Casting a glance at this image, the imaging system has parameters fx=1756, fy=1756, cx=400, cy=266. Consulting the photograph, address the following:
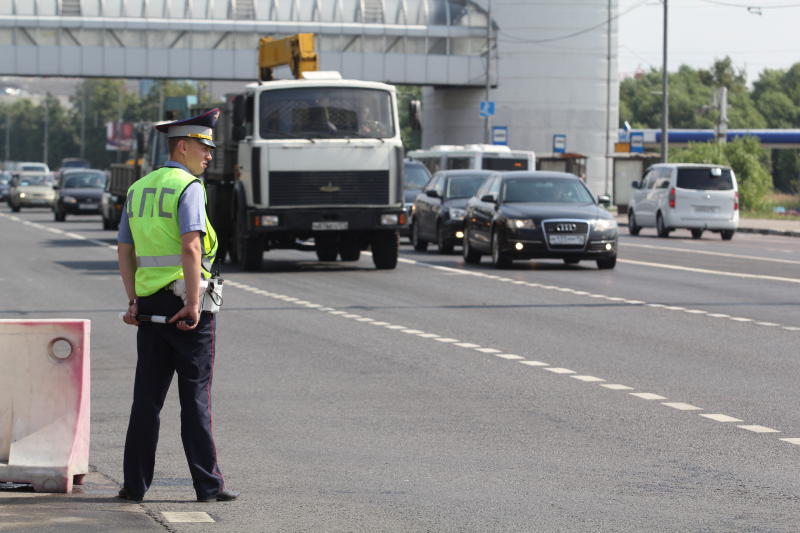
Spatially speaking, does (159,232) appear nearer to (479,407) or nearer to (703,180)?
Result: (479,407)

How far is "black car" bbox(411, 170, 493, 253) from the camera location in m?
32.6

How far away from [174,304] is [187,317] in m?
0.13

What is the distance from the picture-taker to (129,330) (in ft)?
54.1

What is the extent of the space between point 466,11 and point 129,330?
72978 mm

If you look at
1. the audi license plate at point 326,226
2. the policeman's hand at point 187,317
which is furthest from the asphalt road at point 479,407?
the audi license plate at point 326,226

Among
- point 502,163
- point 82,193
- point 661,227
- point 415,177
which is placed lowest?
point 661,227

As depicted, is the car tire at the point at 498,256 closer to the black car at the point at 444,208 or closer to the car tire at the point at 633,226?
the black car at the point at 444,208

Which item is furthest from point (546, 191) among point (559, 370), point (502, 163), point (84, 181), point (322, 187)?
point (84, 181)

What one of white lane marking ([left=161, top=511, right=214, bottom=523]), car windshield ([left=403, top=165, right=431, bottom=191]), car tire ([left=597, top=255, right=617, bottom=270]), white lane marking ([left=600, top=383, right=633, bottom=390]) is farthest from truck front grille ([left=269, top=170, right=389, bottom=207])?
white lane marking ([left=161, top=511, right=214, bottom=523])

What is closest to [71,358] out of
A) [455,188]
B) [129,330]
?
[129,330]

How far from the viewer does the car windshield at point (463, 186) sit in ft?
110

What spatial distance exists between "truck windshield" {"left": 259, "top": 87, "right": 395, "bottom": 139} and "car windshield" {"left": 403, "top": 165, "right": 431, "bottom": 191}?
12.4 metres

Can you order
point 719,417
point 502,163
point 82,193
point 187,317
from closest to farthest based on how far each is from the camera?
point 187,317, point 719,417, point 502,163, point 82,193

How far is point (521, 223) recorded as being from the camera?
2689cm
